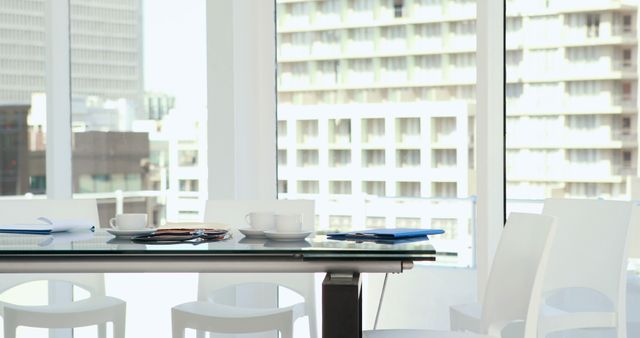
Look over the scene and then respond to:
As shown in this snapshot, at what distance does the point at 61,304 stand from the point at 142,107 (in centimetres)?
139

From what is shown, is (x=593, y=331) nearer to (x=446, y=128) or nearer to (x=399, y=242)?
(x=446, y=128)

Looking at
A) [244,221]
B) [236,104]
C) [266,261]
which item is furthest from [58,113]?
[266,261]

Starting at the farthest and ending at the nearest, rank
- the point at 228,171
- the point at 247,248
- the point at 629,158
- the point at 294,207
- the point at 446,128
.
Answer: the point at 228,171 < the point at 446,128 < the point at 629,158 < the point at 294,207 < the point at 247,248

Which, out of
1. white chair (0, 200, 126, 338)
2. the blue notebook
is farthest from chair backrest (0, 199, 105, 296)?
the blue notebook

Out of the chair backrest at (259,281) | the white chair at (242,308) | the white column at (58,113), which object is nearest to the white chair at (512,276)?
the white chair at (242,308)

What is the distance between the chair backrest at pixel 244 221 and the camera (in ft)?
12.2

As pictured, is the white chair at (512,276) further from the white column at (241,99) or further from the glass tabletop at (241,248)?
the white column at (241,99)

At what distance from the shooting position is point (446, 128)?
433 cm

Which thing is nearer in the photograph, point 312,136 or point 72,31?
point 312,136

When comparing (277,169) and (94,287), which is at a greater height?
(277,169)

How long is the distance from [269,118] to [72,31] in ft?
3.87

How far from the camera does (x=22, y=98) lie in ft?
15.9

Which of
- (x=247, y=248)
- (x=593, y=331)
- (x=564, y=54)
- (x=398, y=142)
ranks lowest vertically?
(x=593, y=331)

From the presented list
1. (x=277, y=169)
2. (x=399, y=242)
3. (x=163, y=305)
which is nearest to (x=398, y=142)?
(x=277, y=169)
